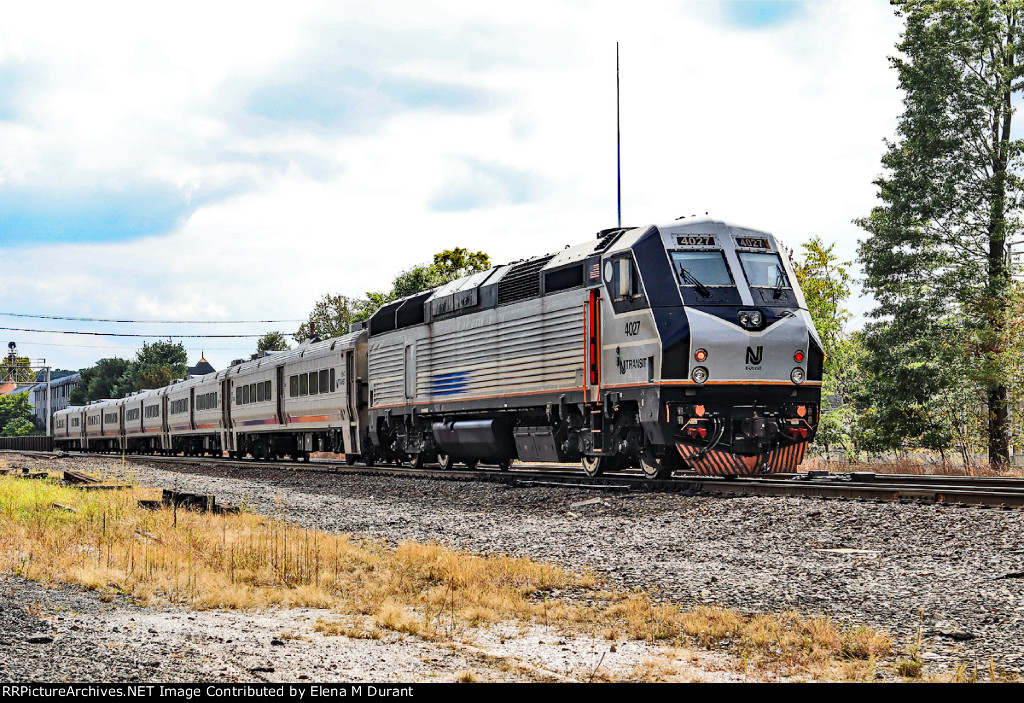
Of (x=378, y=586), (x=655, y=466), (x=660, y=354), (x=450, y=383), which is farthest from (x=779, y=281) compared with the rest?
(x=378, y=586)

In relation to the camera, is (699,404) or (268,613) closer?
(268,613)

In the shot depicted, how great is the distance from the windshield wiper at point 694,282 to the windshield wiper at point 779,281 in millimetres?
1178

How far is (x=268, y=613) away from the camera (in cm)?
753

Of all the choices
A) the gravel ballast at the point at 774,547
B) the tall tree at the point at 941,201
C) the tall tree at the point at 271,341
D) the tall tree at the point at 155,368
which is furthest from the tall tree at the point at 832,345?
the tall tree at the point at 155,368

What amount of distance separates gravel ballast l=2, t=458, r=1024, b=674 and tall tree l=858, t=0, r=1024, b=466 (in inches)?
574

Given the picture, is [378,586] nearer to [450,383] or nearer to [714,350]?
[714,350]

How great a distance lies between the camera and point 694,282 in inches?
586

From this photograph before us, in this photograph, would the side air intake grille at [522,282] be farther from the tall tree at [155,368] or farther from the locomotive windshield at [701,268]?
the tall tree at [155,368]

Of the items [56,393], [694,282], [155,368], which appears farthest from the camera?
[56,393]

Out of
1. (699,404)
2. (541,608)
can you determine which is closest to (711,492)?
(699,404)

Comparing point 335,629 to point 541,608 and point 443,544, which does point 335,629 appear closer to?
point 541,608

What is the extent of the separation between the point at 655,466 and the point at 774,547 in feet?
19.6
